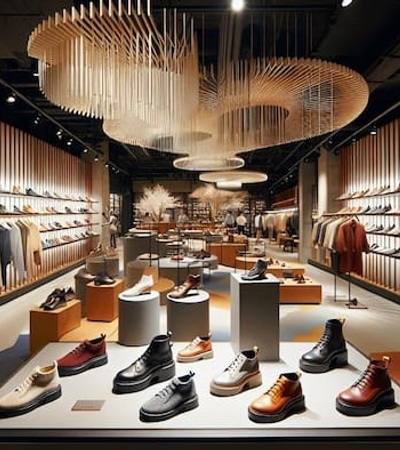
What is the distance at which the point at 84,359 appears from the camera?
7.62 ft

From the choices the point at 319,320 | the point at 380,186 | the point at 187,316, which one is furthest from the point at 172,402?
the point at 380,186

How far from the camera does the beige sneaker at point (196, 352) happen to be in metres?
2.41

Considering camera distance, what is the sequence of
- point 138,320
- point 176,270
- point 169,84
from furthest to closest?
point 176,270 → point 169,84 → point 138,320

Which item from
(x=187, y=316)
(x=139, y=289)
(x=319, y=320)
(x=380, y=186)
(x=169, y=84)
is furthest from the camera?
(x=380, y=186)

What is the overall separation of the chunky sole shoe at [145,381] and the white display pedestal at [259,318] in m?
0.51

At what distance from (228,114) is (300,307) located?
131 inches

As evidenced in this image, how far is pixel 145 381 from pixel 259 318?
2.63 ft

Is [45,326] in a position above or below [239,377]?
below

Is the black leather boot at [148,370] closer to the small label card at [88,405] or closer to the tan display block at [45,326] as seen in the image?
the small label card at [88,405]

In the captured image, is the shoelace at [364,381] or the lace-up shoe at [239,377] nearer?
the shoelace at [364,381]

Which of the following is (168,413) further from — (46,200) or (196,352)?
(46,200)

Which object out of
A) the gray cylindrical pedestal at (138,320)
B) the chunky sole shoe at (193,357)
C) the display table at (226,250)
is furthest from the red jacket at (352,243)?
the chunky sole shoe at (193,357)

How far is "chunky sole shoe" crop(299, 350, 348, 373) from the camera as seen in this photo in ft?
7.34

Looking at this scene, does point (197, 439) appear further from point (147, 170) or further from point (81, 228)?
point (147, 170)
